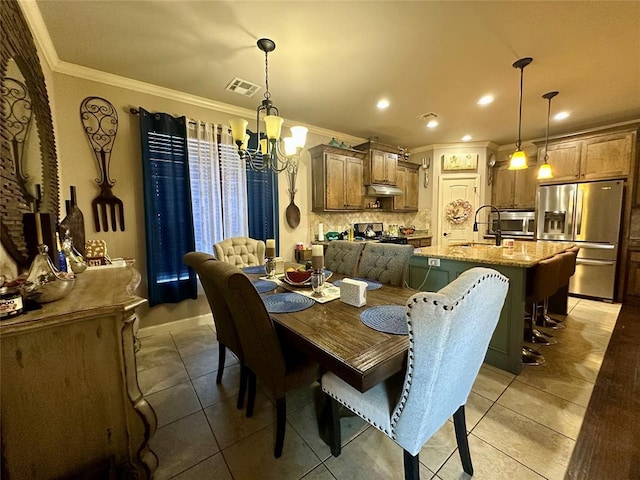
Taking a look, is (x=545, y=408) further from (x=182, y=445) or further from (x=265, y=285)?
(x=182, y=445)

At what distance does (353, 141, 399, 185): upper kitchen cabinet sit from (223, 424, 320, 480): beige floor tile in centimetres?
360

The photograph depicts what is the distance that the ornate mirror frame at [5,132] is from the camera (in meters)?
1.14

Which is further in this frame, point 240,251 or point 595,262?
point 595,262

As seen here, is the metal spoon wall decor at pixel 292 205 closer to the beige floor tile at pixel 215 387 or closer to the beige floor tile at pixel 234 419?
the beige floor tile at pixel 215 387

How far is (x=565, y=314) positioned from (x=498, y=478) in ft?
9.69

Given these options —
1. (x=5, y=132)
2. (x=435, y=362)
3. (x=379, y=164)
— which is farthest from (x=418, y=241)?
(x=5, y=132)

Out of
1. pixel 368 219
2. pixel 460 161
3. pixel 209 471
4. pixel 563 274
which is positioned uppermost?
pixel 460 161

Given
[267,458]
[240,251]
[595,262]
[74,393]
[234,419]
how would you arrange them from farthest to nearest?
[595,262] → [240,251] → [234,419] → [267,458] → [74,393]

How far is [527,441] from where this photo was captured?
149cm

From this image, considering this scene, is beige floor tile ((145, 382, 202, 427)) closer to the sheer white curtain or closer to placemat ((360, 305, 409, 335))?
placemat ((360, 305, 409, 335))

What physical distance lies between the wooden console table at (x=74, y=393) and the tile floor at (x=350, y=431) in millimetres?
411

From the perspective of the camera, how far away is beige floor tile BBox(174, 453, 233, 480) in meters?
1.32

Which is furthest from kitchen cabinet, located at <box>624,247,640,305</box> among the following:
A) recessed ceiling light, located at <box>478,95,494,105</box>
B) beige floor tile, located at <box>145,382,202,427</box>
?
beige floor tile, located at <box>145,382,202,427</box>

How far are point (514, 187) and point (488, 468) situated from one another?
189 inches
